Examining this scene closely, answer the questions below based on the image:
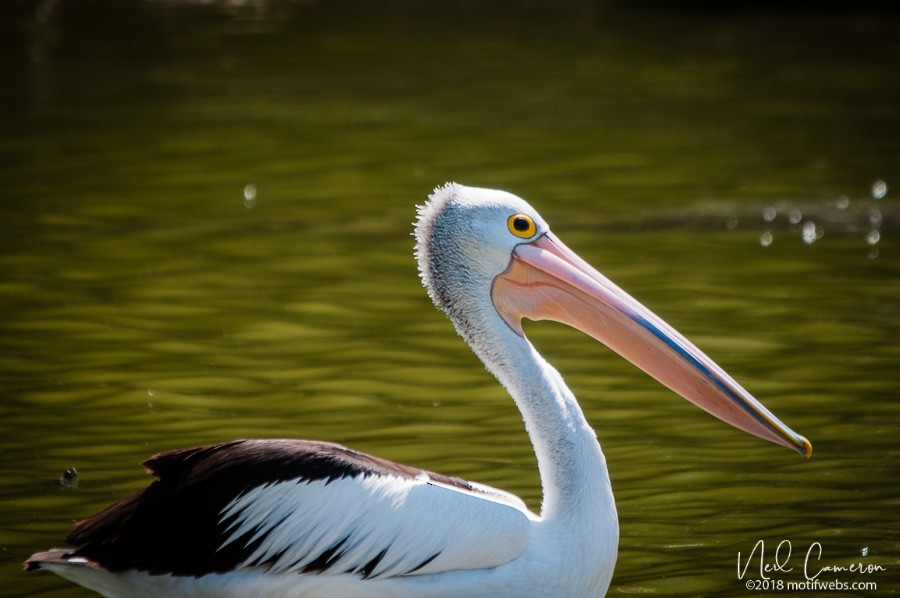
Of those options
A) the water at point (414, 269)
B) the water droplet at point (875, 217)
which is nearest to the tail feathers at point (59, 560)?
the water at point (414, 269)

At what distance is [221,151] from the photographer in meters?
9.53

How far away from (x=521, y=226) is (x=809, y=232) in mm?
4260

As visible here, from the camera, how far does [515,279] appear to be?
3680mm

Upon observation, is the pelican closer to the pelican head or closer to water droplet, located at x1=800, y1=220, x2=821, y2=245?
the pelican head

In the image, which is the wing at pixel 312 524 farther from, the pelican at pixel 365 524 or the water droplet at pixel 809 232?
the water droplet at pixel 809 232

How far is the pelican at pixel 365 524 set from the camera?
3.30m

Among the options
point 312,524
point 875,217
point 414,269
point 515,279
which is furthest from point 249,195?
point 312,524

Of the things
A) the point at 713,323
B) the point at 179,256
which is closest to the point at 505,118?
the point at 179,256

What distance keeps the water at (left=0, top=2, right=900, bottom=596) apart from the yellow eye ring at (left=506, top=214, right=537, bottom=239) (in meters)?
0.95

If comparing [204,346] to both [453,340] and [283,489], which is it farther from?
[283,489]

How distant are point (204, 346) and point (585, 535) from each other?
2889 mm

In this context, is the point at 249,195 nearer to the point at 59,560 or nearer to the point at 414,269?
the point at 414,269

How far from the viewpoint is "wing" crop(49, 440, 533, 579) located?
3291 millimetres

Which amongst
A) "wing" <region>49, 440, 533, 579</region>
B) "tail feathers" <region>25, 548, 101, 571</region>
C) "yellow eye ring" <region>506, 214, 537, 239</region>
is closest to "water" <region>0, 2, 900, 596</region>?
"tail feathers" <region>25, 548, 101, 571</region>
